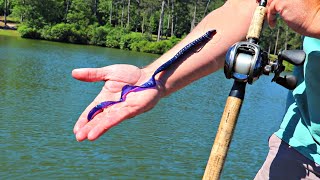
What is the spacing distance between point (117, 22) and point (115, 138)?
64.3 m

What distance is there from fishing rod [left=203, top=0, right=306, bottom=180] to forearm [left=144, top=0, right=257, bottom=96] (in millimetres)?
228

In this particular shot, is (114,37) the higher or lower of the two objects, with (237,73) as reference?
lower

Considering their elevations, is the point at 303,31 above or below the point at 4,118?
above

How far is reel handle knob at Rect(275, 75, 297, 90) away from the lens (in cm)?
195

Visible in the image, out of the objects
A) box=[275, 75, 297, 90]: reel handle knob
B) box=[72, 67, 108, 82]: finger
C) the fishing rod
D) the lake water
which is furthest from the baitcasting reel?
the lake water

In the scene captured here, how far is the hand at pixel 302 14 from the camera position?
1.59 meters

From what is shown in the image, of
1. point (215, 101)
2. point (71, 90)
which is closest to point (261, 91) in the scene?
point (215, 101)

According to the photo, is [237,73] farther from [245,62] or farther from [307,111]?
[307,111]

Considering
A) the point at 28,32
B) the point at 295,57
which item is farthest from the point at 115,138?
the point at 28,32

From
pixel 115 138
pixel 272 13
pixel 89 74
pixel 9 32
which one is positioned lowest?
pixel 9 32

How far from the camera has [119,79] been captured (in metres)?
1.92

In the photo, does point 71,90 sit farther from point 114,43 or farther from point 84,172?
point 114,43

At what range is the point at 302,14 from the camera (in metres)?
1.60

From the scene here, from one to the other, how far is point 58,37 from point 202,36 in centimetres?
5773
